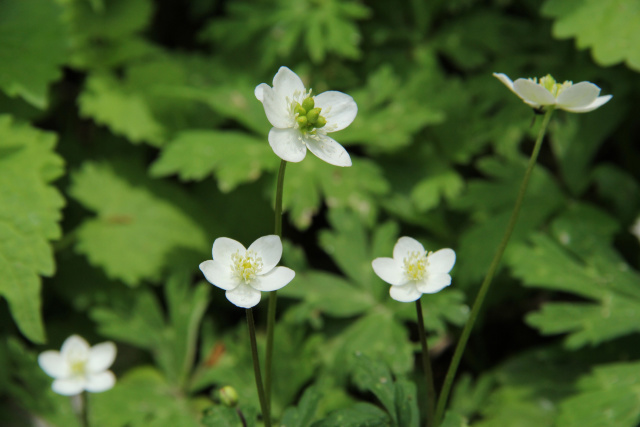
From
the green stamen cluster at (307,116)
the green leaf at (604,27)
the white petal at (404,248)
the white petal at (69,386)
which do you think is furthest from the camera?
the green leaf at (604,27)

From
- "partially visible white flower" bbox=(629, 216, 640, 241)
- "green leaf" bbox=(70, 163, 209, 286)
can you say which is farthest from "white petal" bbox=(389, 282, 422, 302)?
"partially visible white flower" bbox=(629, 216, 640, 241)

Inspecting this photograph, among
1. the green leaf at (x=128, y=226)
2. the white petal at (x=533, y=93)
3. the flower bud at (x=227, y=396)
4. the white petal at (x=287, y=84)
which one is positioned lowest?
the green leaf at (x=128, y=226)

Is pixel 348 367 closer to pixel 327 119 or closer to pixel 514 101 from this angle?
pixel 327 119

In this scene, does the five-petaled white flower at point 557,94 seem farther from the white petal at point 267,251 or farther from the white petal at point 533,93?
the white petal at point 267,251

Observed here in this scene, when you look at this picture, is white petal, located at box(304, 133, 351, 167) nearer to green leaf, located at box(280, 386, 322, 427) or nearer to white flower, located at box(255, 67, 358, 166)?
white flower, located at box(255, 67, 358, 166)

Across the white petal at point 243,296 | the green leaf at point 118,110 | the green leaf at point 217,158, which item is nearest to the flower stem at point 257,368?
the white petal at point 243,296

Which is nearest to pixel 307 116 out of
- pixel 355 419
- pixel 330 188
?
pixel 355 419
